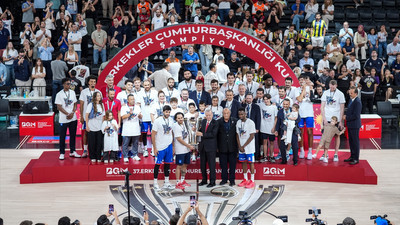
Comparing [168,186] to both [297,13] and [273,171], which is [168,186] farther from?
[297,13]

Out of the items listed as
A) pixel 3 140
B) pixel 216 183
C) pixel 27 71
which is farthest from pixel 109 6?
pixel 216 183

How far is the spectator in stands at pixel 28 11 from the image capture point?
21.8 meters

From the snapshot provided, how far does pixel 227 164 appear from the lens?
13531 mm

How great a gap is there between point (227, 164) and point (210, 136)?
860mm

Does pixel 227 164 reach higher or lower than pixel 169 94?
lower

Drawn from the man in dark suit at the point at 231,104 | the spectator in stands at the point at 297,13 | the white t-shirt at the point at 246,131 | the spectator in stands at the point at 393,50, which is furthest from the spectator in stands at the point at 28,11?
the spectator in stands at the point at 393,50

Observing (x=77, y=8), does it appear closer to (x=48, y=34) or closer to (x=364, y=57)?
(x=48, y=34)

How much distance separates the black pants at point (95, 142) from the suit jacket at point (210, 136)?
2119mm

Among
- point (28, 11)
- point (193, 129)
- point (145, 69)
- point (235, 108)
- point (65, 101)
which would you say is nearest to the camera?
→ point (193, 129)

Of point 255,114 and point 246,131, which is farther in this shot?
point 255,114

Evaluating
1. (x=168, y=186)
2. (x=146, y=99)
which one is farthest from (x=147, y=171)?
(x=146, y=99)

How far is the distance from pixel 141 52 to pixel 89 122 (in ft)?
6.93

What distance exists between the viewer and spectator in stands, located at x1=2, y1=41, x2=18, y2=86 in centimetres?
2030

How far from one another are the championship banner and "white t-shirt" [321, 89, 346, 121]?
2.98 ft
